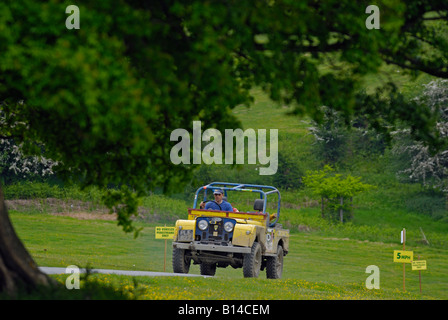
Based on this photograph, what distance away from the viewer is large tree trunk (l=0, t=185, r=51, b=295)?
952 cm

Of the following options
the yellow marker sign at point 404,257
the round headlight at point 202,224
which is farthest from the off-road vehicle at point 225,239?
the yellow marker sign at point 404,257

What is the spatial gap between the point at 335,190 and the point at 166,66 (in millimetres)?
44344

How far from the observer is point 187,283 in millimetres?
14578

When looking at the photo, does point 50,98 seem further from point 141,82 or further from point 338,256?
point 338,256

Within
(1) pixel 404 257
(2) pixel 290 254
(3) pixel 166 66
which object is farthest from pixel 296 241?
(3) pixel 166 66

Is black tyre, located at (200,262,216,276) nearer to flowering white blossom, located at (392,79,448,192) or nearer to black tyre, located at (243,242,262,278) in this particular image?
black tyre, located at (243,242,262,278)

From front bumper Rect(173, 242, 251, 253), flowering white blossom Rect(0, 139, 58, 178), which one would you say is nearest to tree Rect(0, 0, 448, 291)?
front bumper Rect(173, 242, 251, 253)

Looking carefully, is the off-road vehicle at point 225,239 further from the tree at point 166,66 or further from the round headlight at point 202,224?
the tree at point 166,66

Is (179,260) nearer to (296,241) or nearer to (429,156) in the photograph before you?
(296,241)

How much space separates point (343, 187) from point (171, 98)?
44.3 metres

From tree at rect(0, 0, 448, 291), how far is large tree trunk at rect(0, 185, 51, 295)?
2cm

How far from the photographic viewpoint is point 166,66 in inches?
338
